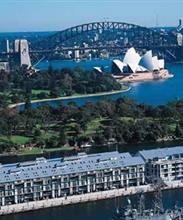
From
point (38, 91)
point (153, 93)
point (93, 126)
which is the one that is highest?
point (93, 126)

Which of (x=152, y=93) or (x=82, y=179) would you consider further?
(x=152, y=93)

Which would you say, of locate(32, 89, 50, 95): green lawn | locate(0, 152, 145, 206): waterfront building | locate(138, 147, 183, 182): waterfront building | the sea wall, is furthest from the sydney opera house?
the sea wall

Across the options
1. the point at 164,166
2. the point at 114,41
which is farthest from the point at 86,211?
the point at 114,41

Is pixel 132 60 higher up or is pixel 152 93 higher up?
pixel 132 60

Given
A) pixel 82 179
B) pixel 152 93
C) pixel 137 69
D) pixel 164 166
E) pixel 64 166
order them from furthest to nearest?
pixel 137 69, pixel 152 93, pixel 164 166, pixel 64 166, pixel 82 179

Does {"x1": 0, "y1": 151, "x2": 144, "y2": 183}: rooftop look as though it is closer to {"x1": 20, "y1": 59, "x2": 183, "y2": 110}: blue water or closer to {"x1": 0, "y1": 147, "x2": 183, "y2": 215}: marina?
{"x1": 0, "y1": 147, "x2": 183, "y2": 215}: marina

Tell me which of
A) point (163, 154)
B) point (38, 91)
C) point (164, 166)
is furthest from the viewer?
point (38, 91)

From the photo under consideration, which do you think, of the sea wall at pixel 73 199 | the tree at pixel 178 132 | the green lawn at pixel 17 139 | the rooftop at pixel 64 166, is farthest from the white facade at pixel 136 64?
the sea wall at pixel 73 199

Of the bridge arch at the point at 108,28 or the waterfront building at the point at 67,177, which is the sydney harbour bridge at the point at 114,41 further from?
the waterfront building at the point at 67,177

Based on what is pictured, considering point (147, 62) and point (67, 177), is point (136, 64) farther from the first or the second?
point (67, 177)
